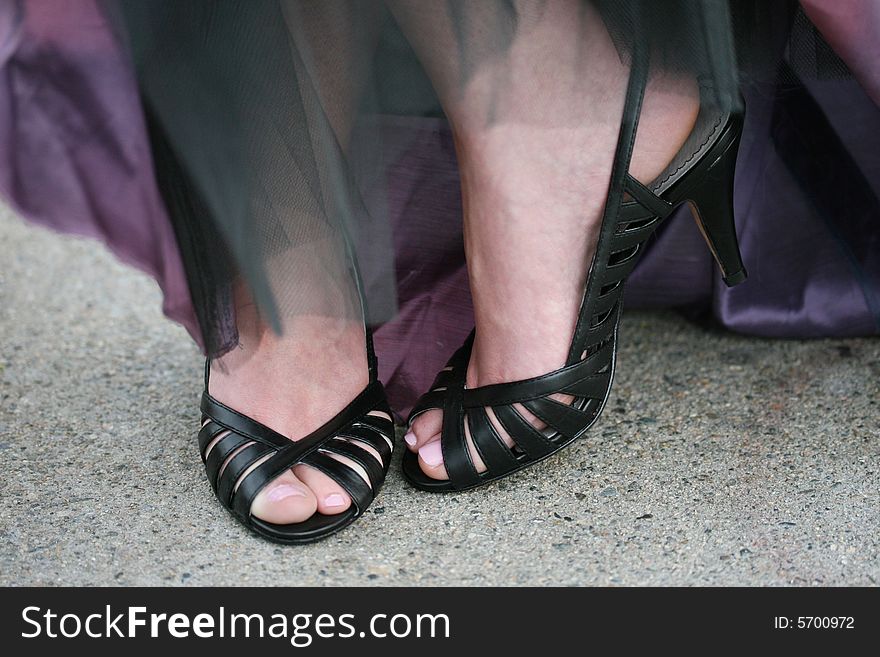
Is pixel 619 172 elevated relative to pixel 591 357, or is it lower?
elevated

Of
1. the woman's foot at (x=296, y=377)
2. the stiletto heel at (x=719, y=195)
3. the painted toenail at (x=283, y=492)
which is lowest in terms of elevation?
the painted toenail at (x=283, y=492)

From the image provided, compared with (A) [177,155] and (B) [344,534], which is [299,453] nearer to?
(B) [344,534]

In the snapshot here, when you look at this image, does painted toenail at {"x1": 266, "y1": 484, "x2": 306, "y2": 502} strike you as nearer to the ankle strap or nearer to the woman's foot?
the woman's foot

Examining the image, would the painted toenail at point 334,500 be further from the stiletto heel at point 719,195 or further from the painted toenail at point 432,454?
the stiletto heel at point 719,195

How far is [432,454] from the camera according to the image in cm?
90

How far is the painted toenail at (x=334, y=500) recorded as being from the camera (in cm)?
84

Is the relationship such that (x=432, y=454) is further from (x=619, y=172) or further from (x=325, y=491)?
(x=619, y=172)

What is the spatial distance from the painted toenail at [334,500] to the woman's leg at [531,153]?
10 centimetres

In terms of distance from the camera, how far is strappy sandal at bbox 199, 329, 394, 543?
2.73ft

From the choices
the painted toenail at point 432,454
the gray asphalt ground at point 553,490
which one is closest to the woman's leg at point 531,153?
the painted toenail at point 432,454

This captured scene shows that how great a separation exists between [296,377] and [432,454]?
155mm
